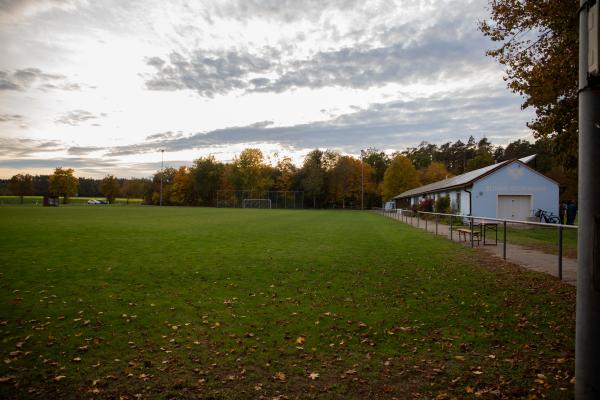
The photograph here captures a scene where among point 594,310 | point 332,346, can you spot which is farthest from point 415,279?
point 594,310

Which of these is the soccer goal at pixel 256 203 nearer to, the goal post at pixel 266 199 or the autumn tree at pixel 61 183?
the goal post at pixel 266 199

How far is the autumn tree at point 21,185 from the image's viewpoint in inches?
4744

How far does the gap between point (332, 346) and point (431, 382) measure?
4.58 feet

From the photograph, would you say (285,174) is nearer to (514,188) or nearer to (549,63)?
(514,188)

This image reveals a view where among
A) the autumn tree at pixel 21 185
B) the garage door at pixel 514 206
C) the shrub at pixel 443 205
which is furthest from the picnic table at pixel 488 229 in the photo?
the autumn tree at pixel 21 185

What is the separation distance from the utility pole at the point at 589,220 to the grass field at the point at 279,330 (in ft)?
4.34

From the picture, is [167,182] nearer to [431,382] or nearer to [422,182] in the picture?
[422,182]

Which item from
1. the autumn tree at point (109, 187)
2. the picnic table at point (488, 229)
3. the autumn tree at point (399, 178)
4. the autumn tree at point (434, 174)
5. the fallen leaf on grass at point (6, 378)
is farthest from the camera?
the autumn tree at point (109, 187)

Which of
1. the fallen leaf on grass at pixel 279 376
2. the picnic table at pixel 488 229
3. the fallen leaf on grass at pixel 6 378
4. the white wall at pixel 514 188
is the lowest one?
the fallen leaf on grass at pixel 279 376

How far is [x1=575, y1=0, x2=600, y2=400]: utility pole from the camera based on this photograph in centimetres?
256

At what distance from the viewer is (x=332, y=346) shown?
5.10m

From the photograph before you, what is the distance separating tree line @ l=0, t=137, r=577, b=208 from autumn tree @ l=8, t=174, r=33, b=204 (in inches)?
12.2

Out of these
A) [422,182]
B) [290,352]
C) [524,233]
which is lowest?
[290,352]

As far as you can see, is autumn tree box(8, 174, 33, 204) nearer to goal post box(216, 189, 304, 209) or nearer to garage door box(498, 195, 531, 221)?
goal post box(216, 189, 304, 209)
